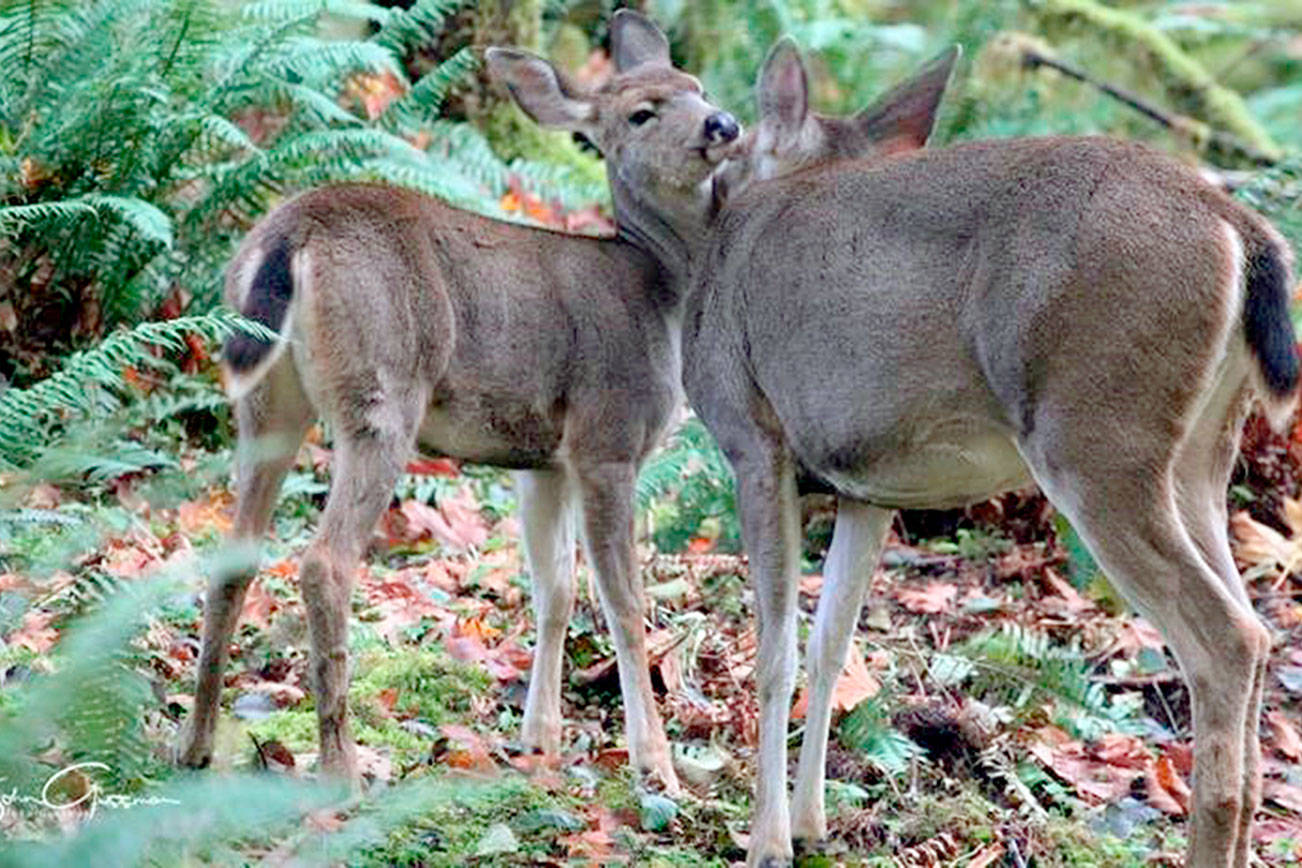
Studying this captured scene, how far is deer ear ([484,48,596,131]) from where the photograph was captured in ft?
24.7

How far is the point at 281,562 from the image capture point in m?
7.61

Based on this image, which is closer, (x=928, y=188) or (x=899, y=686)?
(x=928, y=188)

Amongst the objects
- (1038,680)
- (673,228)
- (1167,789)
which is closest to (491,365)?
(673,228)

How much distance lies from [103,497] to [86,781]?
373cm

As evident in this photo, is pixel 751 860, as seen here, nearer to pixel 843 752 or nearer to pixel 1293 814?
pixel 843 752

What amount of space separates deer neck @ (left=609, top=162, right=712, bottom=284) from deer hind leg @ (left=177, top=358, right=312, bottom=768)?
5.01 feet

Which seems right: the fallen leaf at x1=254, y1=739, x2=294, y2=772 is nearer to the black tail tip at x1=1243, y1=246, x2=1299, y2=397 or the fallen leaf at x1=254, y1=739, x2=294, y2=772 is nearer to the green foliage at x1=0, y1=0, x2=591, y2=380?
the green foliage at x1=0, y1=0, x2=591, y2=380

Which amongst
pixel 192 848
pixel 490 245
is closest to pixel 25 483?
pixel 192 848

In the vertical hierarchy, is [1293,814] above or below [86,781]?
below

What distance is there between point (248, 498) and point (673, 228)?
1909 millimetres

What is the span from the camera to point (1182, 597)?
5.18 metres

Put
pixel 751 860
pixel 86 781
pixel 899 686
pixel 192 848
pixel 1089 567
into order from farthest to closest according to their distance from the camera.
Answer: pixel 1089 567 → pixel 899 686 → pixel 751 860 → pixel 86 781 → pixel 192 848
